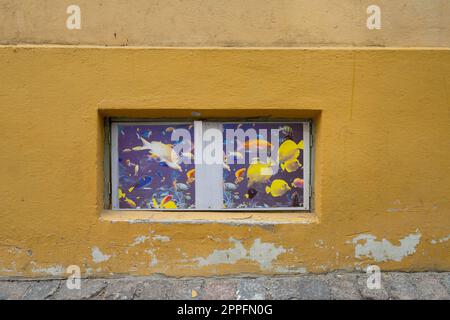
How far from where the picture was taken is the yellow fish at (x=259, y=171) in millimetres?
3395

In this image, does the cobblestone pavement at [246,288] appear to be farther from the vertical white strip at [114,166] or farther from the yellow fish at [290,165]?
the yellow fish at [290,165]

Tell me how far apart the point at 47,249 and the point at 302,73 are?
109 inches

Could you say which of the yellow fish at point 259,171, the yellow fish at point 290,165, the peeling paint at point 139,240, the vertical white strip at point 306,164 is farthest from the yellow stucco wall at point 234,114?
the yellow fish at point 259,171

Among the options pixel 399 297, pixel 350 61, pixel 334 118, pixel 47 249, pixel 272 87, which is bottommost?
pixel 399 297

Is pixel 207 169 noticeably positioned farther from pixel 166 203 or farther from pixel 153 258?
pixel 153 258

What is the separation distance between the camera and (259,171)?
3.40 meters

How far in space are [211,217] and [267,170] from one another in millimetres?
691

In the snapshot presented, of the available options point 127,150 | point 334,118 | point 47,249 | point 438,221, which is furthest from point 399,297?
point 47,249

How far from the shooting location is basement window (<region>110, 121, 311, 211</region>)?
338 cm

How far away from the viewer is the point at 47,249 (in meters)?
3.21

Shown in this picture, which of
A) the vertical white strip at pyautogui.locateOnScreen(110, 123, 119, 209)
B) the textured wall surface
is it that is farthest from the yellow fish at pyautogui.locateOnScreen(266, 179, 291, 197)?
the vertical white strip at pyautogui.locateOnScreen(110, 123, 119, 209)

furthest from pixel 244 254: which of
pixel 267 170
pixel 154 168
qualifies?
pixel 154 168

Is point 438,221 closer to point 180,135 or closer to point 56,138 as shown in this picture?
point 180,135

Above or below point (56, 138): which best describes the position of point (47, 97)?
above
